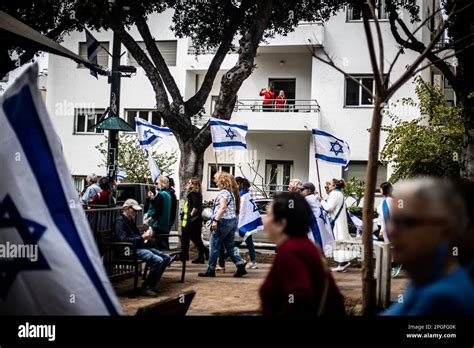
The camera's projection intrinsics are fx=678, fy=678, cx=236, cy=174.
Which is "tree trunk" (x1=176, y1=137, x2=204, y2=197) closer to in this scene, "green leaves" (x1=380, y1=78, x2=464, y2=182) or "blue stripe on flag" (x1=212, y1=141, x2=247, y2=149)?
"blue stripe on flag" (x1=212, y1=141, x2=247, y2=149)

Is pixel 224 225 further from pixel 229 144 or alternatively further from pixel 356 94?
pixel 356 94

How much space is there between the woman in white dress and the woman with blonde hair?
1.84 meters

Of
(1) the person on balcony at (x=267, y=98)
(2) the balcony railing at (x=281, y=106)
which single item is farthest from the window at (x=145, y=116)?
(1) the person on balcony at (x=267, y=98)

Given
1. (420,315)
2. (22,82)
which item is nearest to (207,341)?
(22,82)

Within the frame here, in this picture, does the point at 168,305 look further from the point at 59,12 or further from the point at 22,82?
the point at 59,12

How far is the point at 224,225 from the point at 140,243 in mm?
1969

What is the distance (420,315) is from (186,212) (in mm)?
9453

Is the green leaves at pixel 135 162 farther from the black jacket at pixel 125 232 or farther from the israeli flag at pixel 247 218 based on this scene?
the black jacket at pixel 125 232

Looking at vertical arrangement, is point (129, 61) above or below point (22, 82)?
above

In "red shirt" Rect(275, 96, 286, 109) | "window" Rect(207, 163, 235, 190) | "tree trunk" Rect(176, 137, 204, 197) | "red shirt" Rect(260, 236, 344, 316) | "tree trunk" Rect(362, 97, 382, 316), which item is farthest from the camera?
"window" Rect(207, 163, 235, 190)

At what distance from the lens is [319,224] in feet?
35.4

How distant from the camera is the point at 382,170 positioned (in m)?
20.6

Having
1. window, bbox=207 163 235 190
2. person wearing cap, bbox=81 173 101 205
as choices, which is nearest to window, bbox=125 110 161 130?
window, bbox=207 163 235 190

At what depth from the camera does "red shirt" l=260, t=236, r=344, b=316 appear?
9.89 feet
